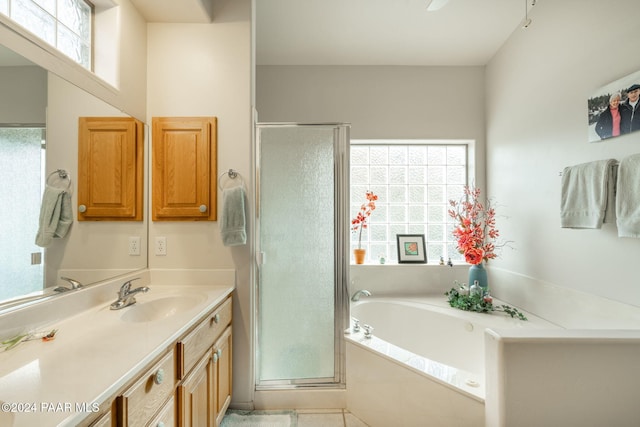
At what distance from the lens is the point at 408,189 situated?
303 cm

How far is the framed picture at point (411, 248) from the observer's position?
2.83m

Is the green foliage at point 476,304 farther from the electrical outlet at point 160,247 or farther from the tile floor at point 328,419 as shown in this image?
the electrical outlet at point 160,247

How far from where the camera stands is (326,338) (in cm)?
196

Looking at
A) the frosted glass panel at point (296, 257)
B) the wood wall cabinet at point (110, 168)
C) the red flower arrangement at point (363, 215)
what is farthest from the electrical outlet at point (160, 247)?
the red flower arrangement at point (363, 215)

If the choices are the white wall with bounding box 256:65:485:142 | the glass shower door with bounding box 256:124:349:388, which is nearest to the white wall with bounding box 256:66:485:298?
the white wall with bounding box 256:65:485:142

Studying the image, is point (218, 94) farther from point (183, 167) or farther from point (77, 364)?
point (77, 364)

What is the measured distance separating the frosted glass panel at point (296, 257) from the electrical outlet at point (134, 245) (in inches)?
28.9

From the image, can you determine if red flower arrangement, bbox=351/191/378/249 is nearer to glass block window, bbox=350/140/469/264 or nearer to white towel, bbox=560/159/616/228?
glass block window, bbox=350/140/469/264

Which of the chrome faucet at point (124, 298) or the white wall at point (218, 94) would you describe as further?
the white wall at point (218, 94)

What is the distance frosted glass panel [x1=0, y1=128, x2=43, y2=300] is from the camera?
998 mm

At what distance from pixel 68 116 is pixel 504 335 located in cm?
209

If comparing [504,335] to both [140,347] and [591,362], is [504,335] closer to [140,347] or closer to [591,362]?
[591,362]

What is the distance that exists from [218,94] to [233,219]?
0.83 meters

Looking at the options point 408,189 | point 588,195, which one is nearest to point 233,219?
point 408,189
